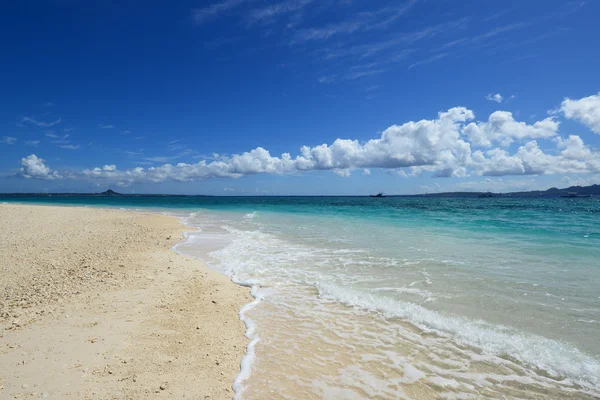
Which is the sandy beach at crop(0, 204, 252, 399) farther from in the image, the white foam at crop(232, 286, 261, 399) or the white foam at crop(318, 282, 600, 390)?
the white foam at crop(318, 282, 600, 390)

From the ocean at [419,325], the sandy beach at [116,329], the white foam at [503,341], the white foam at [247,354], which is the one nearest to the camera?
the sandy beach at [116,329]

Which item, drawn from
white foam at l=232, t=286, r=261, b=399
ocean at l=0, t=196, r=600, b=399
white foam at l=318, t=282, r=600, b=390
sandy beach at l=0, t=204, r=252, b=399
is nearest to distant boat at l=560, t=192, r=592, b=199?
ocean at l=0, t=196, r=600, b=399

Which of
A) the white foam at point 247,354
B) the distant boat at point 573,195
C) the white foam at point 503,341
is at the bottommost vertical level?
the white foam at point 503,341

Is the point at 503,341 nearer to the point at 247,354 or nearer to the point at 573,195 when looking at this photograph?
the point at 247,354

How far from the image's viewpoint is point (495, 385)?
3.91 m

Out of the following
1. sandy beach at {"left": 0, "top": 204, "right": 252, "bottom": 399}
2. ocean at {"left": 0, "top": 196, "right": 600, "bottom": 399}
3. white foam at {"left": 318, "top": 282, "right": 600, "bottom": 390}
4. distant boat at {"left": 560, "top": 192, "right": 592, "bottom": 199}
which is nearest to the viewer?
sandy beach at {"left": 0, "top": 204, "right": 252, "bottom": 399}

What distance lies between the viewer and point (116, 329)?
483 centimetres

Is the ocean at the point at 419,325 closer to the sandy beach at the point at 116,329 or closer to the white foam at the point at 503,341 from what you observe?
the white foam at the point at 503,341

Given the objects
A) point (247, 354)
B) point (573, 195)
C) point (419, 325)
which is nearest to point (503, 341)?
point (419, 325)

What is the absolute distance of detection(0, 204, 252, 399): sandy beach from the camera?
354 cm

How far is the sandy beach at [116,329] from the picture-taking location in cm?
354

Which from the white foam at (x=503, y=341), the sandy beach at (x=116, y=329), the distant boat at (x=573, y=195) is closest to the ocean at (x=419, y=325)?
the white foam at (x=503, y=341)

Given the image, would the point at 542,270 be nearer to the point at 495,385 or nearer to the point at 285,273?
the point at 495,385

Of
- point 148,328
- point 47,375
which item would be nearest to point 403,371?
point 148,328
